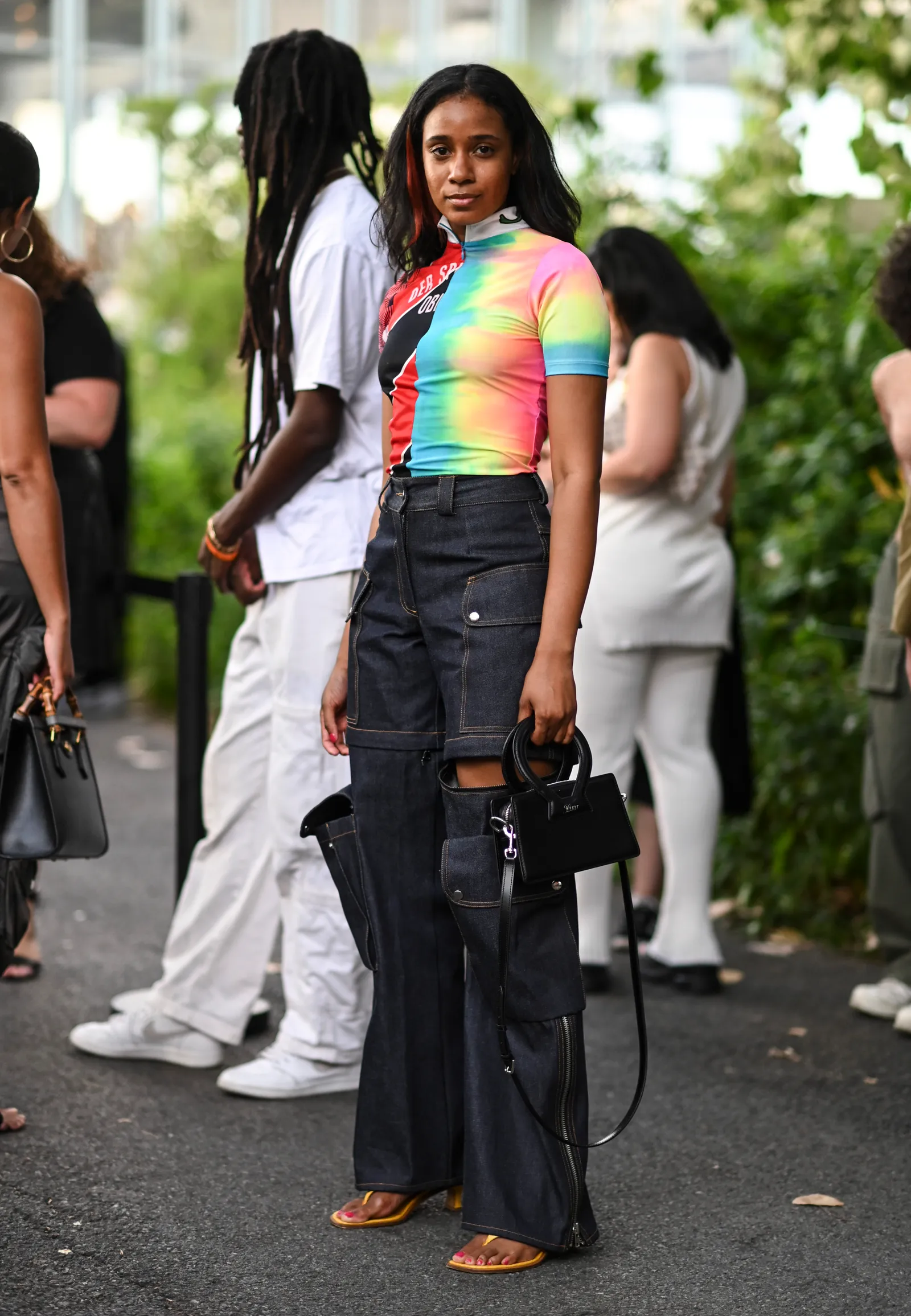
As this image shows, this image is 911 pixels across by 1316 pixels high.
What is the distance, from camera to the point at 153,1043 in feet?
13.5

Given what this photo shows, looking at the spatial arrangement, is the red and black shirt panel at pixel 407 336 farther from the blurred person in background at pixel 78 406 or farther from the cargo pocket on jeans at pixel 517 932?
the blurred person in background at pixel 78 406

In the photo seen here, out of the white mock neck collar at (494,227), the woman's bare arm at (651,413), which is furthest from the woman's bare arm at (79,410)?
the white mock neck collar at (494,227)

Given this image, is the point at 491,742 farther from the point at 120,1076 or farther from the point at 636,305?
the point at 636,305

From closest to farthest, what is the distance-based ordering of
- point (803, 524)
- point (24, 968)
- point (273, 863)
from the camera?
point (273, 863)
point (24, 968)
point (803, 524)

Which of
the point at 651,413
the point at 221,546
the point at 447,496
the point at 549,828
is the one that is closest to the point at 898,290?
the point at 651,413

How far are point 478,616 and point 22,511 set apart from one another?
1087 millimetres

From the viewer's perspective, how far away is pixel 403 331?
2.92 meters

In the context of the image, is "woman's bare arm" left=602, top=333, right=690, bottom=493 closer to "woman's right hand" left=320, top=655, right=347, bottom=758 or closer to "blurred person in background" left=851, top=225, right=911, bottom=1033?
"blurred person in background" left=851, top=225, right=911, bottom=1033

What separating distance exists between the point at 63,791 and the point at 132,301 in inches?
730

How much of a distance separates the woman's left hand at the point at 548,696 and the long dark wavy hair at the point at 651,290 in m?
2.28

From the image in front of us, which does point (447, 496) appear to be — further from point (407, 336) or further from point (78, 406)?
point (78, 406)

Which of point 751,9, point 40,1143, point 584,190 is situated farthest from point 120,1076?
point 584,190

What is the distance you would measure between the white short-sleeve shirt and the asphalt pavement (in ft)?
4.17

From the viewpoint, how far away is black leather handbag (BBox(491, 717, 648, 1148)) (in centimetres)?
274
